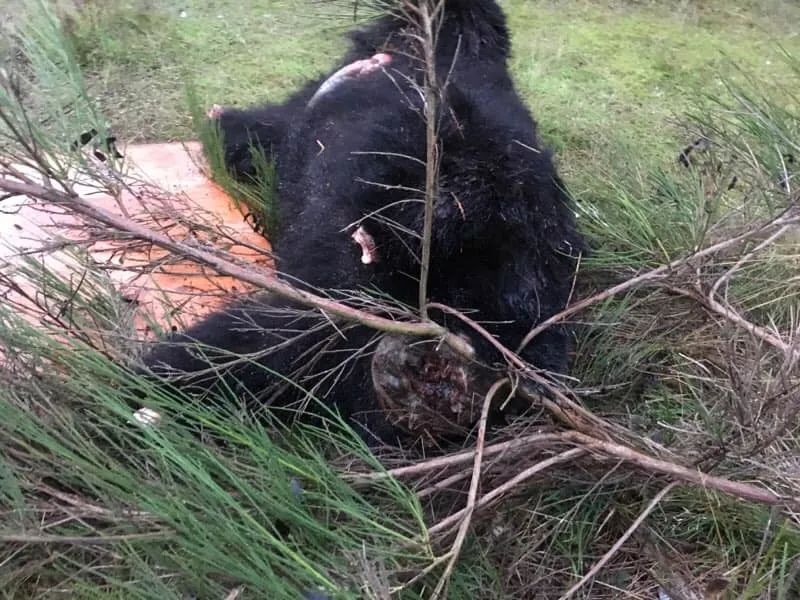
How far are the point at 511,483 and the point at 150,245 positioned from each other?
1.20 ft

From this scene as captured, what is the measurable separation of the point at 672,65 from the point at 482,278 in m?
1.56

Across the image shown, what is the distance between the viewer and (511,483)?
2.29 feet

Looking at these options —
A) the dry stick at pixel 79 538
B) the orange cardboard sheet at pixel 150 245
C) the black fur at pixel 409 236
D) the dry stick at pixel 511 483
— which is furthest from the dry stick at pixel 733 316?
the dry stick at pixel 79 538

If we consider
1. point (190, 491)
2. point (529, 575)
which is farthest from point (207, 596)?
point (529, 575)

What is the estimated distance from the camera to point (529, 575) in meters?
0.76

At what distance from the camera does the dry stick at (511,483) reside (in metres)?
0.69

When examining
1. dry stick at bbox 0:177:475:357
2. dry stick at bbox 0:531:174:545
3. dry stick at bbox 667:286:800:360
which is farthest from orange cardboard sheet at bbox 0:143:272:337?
dry stick at bbox 667:286:800:360

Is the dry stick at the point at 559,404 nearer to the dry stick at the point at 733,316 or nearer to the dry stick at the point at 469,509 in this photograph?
the dry stick at the point at 469,509

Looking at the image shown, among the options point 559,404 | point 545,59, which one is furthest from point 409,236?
point 545,59

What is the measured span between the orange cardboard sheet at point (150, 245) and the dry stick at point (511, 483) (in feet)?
0.99

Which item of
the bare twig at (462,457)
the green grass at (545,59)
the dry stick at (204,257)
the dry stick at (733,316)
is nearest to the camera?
the dry stick at (204,257)

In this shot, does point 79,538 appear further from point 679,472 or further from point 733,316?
point 733,316

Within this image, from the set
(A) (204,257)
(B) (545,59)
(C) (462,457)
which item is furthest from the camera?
(B) (545,59)

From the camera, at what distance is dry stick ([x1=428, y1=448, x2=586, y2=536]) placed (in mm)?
688
